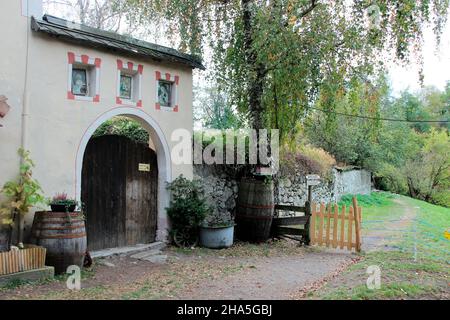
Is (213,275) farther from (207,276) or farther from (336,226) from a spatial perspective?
(336,226)

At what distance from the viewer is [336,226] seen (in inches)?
332


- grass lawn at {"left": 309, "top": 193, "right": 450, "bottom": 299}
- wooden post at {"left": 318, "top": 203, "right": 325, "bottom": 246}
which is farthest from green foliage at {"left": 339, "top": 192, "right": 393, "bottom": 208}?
wooden post at {"left": 318, "top": 203, "right": 325, "bottom": 246}

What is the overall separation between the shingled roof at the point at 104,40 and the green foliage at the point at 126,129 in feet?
6.61

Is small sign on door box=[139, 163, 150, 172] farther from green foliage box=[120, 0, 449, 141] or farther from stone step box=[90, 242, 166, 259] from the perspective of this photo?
green foliage box=[120, 0, 449, 141]

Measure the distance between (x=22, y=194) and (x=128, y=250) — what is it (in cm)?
236

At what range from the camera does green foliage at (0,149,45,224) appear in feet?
17.9

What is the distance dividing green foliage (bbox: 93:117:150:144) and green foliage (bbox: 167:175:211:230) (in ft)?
5.48

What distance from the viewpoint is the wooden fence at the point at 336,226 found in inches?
328

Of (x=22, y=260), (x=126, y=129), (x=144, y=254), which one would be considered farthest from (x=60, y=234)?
→ (x=126, y=129)

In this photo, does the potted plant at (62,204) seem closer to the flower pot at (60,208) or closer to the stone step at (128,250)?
the flower pot at (60,208)

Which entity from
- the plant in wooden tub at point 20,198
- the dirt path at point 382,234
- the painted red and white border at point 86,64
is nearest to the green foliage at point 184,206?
the painted red and white border at point 86,64

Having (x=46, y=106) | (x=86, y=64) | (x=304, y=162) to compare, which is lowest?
(x=304, y=162)
